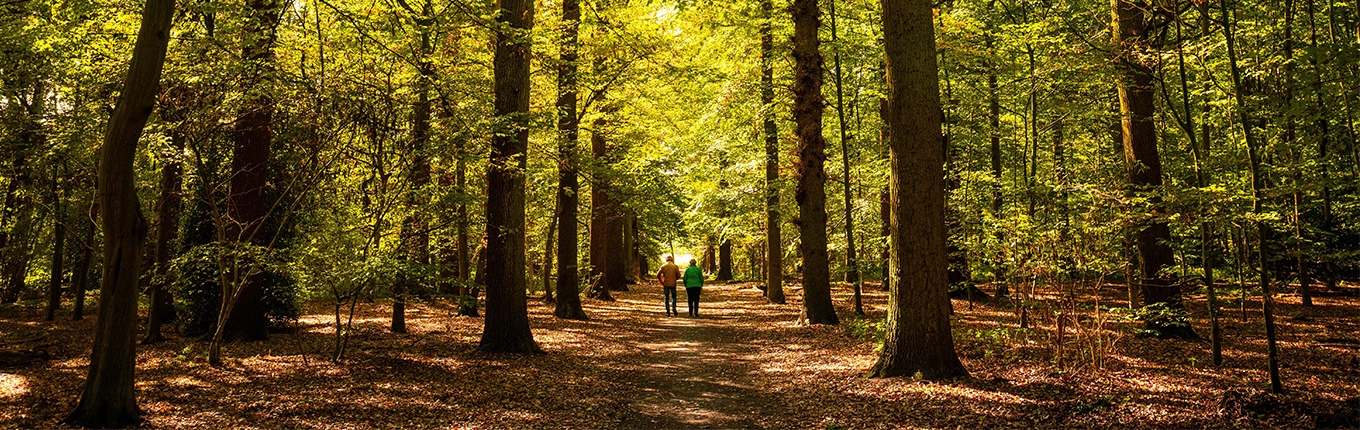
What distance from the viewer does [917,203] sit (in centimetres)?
781

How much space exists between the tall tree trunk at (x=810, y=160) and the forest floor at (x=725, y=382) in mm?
1305

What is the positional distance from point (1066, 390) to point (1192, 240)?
307 inches

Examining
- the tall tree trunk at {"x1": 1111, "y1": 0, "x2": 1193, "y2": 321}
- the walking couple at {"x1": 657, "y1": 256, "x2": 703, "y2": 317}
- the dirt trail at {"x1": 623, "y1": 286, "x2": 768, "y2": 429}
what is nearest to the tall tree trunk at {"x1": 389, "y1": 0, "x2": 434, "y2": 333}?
the dirt trail at {"x1": 623, "y1": 286, "x2": 768, "y2": 429}

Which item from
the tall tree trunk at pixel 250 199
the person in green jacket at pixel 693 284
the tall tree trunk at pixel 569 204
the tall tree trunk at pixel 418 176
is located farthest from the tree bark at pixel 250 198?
the person in green jacket at pixel 693 284

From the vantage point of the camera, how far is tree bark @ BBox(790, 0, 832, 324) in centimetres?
1340

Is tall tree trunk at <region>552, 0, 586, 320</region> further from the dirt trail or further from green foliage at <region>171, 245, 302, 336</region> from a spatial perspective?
green foliage at <region>171, 245, 302, 336</region>

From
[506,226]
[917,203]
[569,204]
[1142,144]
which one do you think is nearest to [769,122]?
[569,204]

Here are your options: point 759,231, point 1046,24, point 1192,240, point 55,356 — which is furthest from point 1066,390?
point 759,231

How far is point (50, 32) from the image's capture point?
384 inches

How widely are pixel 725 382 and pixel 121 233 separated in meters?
6.59

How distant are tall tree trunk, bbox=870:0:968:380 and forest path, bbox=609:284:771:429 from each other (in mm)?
1873

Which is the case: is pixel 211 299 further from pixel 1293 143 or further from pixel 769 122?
pixel 1293 143

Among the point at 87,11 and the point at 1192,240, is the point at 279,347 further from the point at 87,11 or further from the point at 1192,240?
the point at 1192,240

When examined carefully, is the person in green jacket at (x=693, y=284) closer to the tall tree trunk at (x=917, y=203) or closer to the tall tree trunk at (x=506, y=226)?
the tall tree trunk at (x=506, y=226)
